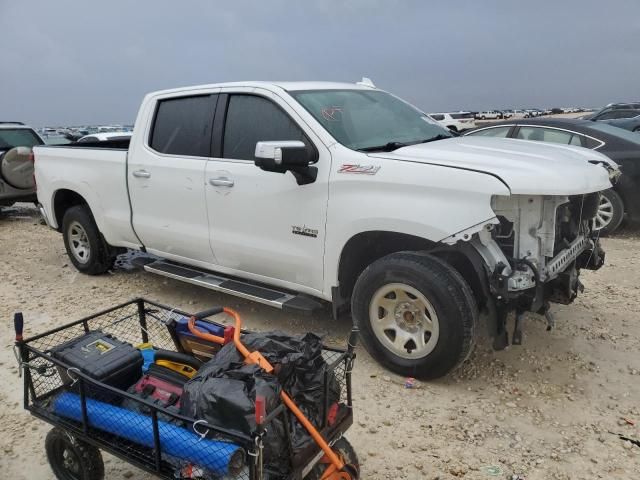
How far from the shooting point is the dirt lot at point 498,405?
9.89 ft

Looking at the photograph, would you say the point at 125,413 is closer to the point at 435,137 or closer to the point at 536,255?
the point at 536,255

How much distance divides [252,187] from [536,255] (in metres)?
2.09

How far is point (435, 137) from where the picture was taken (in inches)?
178

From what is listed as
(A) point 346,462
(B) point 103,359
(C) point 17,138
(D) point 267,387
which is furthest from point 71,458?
(C) point 17,138

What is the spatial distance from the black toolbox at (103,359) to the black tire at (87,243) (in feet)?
11.1

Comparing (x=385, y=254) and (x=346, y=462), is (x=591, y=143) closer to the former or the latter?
(x=385, y=254)

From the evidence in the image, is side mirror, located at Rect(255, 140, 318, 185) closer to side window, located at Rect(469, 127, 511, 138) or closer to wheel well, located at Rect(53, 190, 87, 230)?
wheel well, located at Rect(53, 190, 87, 230)

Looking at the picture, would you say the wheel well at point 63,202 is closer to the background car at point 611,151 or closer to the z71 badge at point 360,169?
the z71 badge at point 360,169

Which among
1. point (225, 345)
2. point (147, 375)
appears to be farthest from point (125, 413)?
point (225, 345)

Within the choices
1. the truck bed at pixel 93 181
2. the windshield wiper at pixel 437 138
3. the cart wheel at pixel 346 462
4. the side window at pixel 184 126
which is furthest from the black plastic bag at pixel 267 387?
the truck bed at pixel 93 181

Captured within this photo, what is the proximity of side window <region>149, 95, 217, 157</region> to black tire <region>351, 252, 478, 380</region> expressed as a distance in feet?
6.22

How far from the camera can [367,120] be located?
4.40 m

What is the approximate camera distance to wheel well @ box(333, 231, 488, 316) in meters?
3.68

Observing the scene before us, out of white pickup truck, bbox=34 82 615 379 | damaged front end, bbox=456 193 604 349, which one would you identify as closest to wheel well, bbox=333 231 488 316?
white pickup truck, bbox=34 82 615 379
